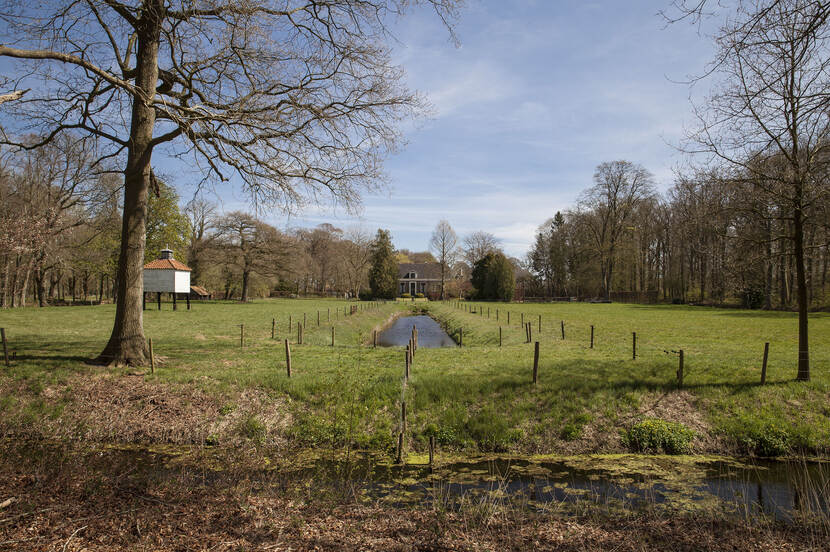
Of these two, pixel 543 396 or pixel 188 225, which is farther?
pixel 188 225

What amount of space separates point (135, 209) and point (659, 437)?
45.2 ft

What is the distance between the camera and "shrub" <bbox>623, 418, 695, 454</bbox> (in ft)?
29.6

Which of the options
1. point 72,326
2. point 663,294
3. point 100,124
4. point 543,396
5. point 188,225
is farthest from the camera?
point 663,294

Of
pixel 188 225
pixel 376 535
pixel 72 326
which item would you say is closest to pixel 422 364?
pixel 376 535

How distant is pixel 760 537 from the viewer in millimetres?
5184

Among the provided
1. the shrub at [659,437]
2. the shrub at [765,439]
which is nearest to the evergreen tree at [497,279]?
the shrub at [765,439]

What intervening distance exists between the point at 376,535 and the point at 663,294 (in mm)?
61922

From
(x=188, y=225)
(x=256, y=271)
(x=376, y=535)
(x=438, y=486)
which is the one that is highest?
(x=188, y=225)

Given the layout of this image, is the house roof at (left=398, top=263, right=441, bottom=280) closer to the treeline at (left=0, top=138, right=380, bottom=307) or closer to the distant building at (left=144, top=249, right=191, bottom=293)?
the treeline at (left=0, top=138, right=380, bottom=307)

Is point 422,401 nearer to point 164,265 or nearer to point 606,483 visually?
point 606,483

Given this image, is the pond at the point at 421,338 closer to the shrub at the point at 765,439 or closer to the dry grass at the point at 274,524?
the shrub at the point at 765,439

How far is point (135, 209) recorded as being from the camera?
1105 centimetres

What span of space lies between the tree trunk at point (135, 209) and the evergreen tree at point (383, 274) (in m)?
52.5

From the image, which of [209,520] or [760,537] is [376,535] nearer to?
[209,520]
